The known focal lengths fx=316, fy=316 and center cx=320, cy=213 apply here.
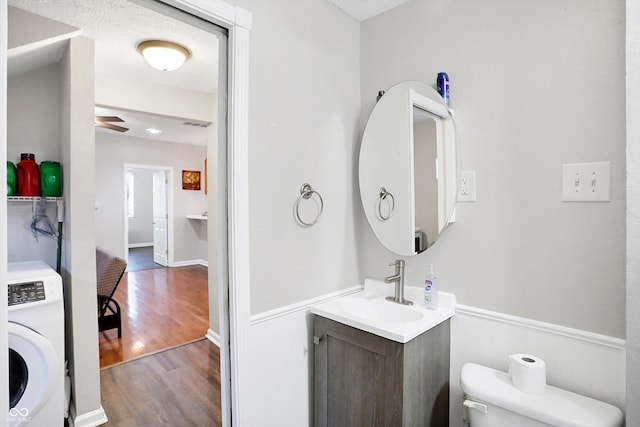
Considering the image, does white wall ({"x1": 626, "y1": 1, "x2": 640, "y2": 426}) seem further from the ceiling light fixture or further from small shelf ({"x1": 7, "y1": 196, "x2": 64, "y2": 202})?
small shelf ({"x1": 7, "y1": 196, "x2": 64, "y2": 202})

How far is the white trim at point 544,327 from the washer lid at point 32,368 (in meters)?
1.74

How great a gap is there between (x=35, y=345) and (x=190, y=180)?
3122 mm

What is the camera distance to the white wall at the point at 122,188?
84.4 inches

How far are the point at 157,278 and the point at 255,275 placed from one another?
246 cm

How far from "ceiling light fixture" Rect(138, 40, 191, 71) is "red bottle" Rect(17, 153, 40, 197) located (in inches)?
31.1

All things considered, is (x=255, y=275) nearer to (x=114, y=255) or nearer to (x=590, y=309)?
(x=590, y=309)

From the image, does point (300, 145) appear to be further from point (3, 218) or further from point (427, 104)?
point (3, 218)

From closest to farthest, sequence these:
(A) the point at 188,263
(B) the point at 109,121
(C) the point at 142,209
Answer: (B) the point at 109,121, (C) the point at 142,209, (A) the point at 188,263

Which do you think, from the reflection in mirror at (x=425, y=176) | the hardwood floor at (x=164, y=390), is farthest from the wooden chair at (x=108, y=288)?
the reflection in mirror at (x=425, y=176)

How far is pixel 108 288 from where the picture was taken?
2.13 m

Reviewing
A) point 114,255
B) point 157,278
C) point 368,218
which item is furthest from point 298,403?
point 157,278

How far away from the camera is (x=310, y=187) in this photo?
1530mm

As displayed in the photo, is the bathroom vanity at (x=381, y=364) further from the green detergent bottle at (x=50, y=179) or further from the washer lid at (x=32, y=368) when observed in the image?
the green detergent bottle at (x=50, y=179)

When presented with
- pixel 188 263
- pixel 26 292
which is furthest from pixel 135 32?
pixel 188 263
